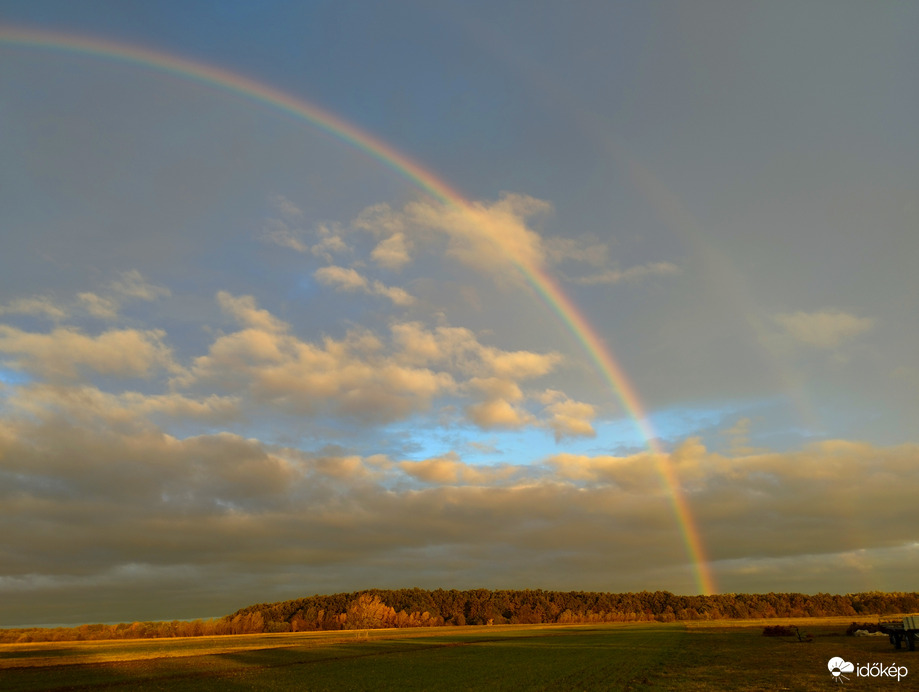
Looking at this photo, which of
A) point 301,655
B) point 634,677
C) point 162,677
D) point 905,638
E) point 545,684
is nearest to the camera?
point 545,684

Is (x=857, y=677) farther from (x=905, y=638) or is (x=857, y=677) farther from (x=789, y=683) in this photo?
(x=905, y=638)

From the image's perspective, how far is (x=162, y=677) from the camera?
48531 millimetres

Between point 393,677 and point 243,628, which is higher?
point 393,677

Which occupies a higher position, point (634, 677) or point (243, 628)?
point (634, 677)

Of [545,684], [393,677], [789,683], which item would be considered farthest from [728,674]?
[393,677]

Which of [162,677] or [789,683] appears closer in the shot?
[789,683]

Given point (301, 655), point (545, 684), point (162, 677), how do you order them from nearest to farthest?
point (545, 684)
point (162, 677)
point (301, 655)

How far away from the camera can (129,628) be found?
15875 cm

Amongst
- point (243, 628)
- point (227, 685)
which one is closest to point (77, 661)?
point (227, 685)

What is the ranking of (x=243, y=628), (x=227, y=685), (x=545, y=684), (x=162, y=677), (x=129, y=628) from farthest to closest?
(x=243, y=628) → (x=129, y=628) → (x=162, y=677) → (x=227, y=685) → (x=545, y=684)

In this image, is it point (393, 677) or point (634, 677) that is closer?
point (634, 677)

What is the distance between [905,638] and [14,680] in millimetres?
82209

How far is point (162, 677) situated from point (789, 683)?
1801 inches

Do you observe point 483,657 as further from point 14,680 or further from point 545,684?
point 14,680
